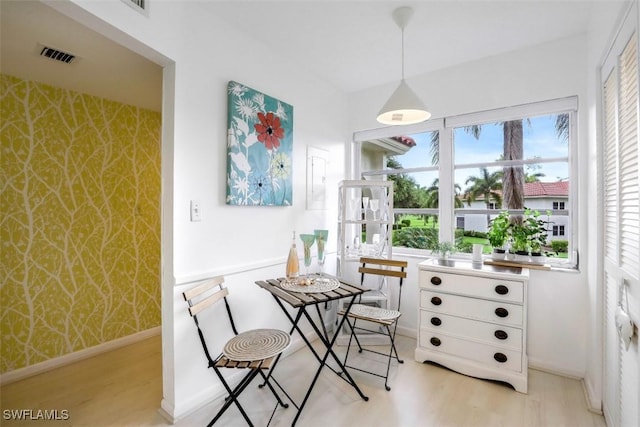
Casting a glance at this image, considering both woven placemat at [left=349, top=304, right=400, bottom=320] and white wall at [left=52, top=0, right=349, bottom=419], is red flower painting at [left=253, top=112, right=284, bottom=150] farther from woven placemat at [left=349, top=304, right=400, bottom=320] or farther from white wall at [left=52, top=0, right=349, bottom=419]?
woven placemat at [left=349, top=304, right=400, bottom=320]

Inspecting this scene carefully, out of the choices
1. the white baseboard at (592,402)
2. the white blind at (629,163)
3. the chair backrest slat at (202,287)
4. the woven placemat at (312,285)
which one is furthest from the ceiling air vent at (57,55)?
the white baseboard at (592,402)

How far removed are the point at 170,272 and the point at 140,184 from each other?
5.71ft

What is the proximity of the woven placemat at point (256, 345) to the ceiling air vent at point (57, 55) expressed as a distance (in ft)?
7.42

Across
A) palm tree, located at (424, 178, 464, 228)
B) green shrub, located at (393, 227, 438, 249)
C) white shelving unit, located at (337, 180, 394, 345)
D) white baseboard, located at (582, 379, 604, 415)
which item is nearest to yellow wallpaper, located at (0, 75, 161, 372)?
white shelving unit, located at (337, 180, 394, 345)

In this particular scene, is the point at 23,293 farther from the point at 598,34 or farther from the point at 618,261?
the point at 598,34

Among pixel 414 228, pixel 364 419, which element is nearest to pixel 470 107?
pixel 414 228

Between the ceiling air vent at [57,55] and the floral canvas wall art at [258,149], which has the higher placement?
the ceiling air vent at [57,55]

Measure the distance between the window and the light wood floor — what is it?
3.83 feet

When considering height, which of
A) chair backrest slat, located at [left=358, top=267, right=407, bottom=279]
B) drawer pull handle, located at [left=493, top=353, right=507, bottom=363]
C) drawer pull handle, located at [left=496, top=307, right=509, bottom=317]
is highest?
chair backrest slat, located at [left=358, top=267, right=407, bottom=279]

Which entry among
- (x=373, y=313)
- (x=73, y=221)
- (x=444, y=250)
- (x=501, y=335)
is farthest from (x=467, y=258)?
(x=73, y=221)

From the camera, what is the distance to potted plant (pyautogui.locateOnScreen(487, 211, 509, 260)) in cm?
257

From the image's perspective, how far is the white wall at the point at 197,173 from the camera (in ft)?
5.83

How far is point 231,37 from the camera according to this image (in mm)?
2219

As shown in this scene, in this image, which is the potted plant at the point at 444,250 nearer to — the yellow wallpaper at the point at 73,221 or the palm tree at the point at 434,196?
the palm tree at the point at 434,196
